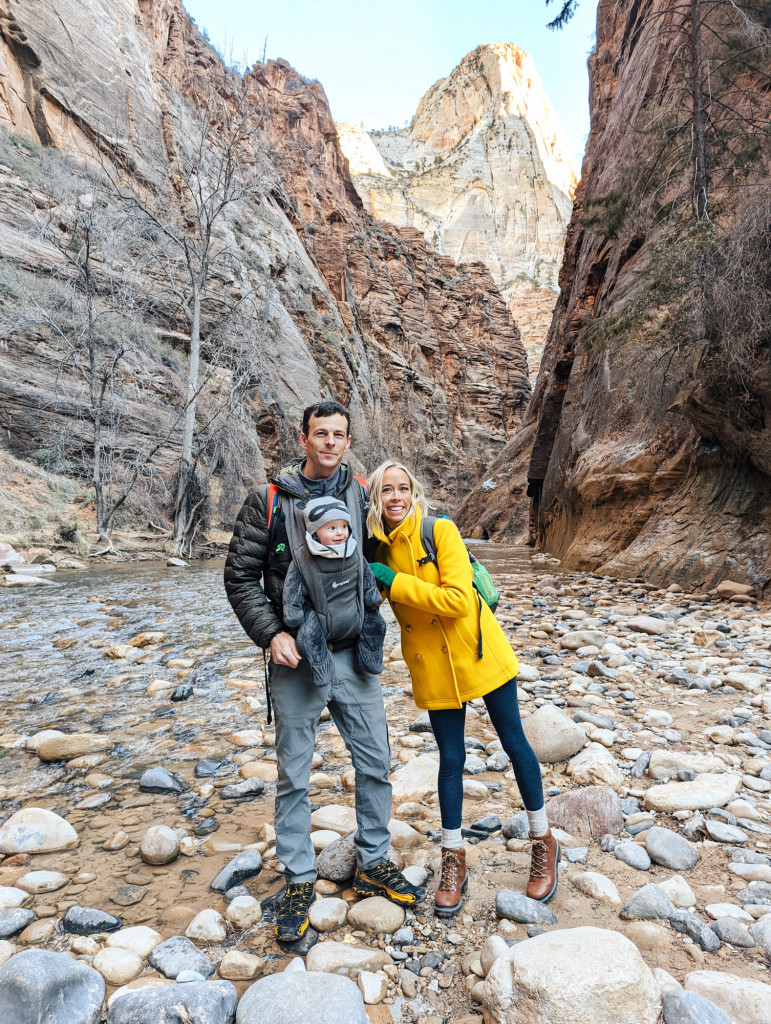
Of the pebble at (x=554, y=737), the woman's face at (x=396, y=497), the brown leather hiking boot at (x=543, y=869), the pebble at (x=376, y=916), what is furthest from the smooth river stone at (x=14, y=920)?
the pebble at (x=554, y=737)

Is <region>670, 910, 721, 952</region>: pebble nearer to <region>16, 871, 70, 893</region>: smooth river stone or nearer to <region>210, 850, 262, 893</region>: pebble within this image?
<region>210, 850, 262, 893</region>: pebble

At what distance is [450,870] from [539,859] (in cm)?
34

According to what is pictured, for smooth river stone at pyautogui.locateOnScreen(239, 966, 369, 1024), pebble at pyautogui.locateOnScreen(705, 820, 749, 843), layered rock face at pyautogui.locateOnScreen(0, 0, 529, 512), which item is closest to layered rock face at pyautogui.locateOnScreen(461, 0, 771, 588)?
pebble at pyautogui.locateOnScreen(705, 820, 749, 843)

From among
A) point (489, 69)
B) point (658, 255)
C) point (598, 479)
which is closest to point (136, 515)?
point (598, 479)

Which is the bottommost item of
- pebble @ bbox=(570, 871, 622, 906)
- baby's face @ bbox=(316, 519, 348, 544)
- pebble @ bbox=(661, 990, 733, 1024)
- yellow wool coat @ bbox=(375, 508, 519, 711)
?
pebble @ bbox=(570, 871, 622, 906)

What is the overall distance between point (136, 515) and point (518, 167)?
301 ft

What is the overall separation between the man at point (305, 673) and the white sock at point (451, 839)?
19 centimetres

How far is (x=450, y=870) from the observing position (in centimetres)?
213

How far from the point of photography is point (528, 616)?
7344mm

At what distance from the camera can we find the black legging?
2217 mm

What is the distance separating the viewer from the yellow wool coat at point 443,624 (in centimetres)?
215

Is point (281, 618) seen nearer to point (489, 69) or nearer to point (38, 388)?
point (38, 388)

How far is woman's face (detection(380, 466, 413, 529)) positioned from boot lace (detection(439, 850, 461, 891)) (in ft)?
4.21

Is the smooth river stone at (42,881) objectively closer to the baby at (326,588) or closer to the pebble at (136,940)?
the pebble at (136,940)
